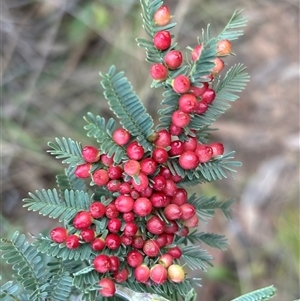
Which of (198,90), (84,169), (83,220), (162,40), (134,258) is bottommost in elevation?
(134,258)

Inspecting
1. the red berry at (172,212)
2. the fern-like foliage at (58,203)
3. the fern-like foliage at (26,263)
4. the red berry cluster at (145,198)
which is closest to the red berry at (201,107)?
the red berry cluster at (145,198)

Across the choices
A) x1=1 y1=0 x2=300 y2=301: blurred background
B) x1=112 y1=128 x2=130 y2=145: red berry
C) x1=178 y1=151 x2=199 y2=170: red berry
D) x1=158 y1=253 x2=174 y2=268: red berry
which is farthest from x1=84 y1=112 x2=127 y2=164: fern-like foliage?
x1=1 y1=0 x2=300 y2=301: blurred background

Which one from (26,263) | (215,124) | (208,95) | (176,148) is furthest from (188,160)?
(215,124)

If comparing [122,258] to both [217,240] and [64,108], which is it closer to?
[217,240]

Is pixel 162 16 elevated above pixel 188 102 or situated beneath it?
elevated above

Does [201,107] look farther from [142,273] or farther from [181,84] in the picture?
[142,273]

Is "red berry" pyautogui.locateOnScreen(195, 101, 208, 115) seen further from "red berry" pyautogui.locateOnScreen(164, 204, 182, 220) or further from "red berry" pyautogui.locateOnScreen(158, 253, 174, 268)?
"red berry" pyautogui.locateOnScreen(158, 253, 174, 268)

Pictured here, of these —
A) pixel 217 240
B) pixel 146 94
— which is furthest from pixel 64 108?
pixel 217 240

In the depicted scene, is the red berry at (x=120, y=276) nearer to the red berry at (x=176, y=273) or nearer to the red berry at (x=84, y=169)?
the red berry at (x=176, y=273)
